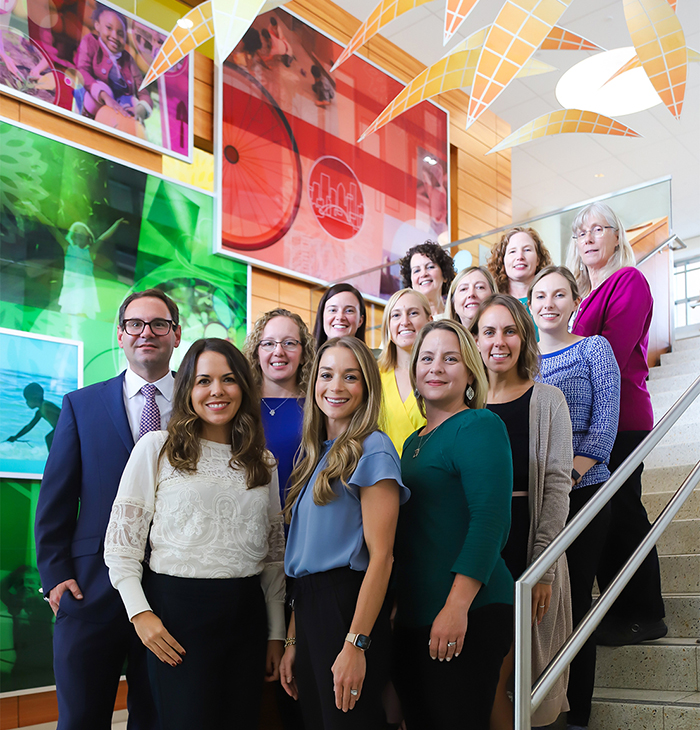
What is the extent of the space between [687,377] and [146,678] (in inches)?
157

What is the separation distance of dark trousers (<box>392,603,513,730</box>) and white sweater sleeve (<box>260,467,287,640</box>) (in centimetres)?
39

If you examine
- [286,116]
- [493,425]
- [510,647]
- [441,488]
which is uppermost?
[286,116]

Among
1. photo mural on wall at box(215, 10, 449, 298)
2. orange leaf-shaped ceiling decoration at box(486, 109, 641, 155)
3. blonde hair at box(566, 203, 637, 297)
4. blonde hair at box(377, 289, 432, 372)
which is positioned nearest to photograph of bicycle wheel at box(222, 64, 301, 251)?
photo mural on wall at box(215, 10, 449, 298)

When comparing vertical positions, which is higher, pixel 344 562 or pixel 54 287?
pixel 54 287

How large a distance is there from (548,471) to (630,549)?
94 centimetres

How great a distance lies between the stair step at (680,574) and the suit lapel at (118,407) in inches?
91.3

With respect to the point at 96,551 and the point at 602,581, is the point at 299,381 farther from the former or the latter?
the point at 602,581

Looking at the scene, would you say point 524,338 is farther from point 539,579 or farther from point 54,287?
point 54,287

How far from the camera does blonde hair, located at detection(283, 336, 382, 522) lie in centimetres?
196

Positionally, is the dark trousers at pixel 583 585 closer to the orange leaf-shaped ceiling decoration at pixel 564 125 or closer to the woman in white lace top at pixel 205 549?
the woman in white lace top at pixel 205 549

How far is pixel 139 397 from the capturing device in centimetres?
242

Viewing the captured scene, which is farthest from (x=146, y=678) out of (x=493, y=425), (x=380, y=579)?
(x=493, y=425)

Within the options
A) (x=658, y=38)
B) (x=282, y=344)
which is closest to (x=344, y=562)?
(x=282, y=344)

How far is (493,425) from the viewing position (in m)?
1.97
